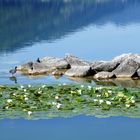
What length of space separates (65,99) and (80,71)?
762cm

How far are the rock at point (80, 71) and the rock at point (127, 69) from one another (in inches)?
48.6

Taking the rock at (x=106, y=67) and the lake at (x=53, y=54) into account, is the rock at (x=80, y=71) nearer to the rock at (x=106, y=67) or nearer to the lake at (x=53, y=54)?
the rock at (x=106, y=67)

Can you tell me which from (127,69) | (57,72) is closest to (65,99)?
(127,69)

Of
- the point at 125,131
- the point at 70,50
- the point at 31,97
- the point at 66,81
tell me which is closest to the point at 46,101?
the point at 31,97

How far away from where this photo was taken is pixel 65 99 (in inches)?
718

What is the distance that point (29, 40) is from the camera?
47.6 m

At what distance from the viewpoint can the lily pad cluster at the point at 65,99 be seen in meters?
17.1

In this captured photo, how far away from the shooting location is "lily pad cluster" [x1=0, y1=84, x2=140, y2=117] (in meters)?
17.1

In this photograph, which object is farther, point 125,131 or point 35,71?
point 35,71

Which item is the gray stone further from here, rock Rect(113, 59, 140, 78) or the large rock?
rock Rect(113, 59, 140, 78)

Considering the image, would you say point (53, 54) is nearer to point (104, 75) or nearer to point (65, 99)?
point (104, 75)

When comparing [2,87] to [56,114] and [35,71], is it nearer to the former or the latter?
[56,114]

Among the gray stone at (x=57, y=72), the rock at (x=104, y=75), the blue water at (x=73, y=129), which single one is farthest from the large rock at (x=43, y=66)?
the blue water at (x=73, y=129)

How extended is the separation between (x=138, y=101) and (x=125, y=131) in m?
2.02
